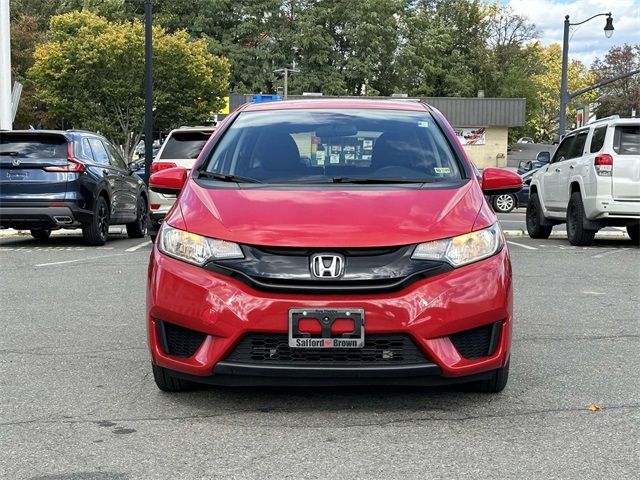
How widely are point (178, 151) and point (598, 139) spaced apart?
6.15 m

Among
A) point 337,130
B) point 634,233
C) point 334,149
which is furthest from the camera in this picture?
point 634,233

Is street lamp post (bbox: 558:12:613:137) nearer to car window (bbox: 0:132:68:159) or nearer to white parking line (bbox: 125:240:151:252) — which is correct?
white parking line (bbox: 125:240:151:252)

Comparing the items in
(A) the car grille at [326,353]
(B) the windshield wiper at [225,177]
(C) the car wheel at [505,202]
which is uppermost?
(B) the windshield wiper at [225,177]

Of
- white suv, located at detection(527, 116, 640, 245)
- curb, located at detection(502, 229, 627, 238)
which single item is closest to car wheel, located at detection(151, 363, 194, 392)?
white suv, located at detection(527, 116, 640, 245)

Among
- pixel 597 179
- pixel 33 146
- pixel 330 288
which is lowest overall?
pixel 597 179

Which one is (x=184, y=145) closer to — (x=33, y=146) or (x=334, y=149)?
(x=33, y=146)

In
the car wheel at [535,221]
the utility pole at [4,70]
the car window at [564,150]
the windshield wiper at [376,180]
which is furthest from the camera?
the utility pole at [4,70]

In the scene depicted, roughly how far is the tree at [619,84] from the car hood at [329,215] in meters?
78.8

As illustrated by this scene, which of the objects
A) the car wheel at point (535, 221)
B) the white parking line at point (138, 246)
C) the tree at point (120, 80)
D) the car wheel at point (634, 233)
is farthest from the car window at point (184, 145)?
the tree at point (120, 80)

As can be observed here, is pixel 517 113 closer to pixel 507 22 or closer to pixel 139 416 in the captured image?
pixel 507 22

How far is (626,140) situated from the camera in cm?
1300

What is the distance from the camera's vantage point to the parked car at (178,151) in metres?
13.4

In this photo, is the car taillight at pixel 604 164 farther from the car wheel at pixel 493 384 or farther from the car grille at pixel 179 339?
the car grille at pixel 179 339

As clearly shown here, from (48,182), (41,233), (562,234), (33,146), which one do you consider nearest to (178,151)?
(48,182)
